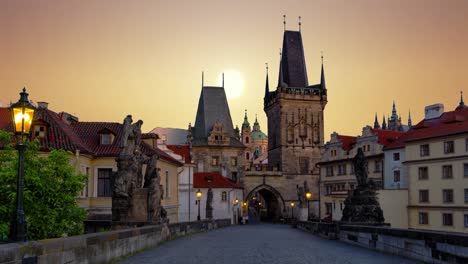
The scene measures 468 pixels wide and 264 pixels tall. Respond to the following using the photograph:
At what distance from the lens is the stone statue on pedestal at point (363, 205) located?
24.5m

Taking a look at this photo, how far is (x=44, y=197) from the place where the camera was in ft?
79.5

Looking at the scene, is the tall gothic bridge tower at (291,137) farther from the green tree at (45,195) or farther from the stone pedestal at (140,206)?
the green tree at (45,195)

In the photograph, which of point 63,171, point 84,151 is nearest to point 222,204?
point 84,151

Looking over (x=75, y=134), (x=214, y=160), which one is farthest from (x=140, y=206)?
(x=214, y=160)

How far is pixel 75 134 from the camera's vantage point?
143 ft

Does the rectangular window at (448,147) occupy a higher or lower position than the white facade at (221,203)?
higher

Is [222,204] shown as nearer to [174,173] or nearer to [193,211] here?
[193,211]

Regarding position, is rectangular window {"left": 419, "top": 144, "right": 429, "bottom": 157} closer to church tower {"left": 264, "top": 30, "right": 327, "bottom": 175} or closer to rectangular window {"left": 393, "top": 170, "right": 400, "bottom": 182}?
rectangular window {"left": 393, "top": 170, "right": 400, "bottom": 182}

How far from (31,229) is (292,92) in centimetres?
8719

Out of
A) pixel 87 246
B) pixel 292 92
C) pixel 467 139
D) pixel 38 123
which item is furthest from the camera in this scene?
pixel 292 92

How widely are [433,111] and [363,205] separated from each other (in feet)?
151

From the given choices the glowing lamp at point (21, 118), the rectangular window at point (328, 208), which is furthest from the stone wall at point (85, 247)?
the rectangular window at point (328, 208)

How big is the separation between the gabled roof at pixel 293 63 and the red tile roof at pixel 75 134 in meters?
65.2

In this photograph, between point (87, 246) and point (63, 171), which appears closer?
point (87, 246)
